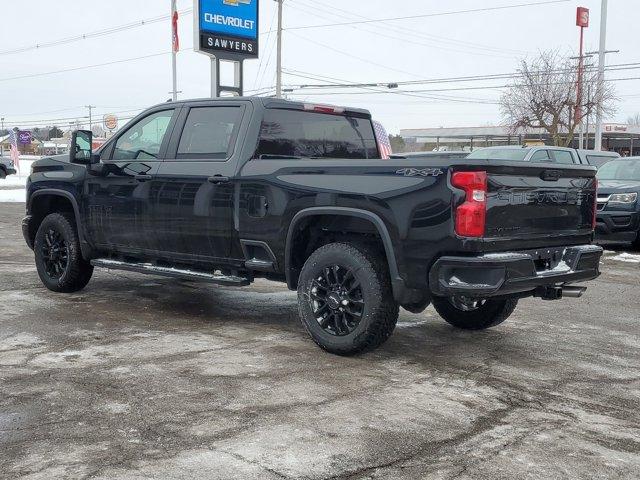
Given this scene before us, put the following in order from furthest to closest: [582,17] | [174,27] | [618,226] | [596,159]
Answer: [582,17]
[174,27]
[596,159]
[618,226]

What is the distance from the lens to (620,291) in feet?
29.0

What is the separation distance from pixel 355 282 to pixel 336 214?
500mm

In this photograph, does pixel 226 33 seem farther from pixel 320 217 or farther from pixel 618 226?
pixel 320 217

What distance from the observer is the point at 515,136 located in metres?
53.2

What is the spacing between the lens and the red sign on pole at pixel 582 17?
44.0 metres

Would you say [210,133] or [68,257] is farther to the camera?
[68,257]

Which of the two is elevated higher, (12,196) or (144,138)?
(144,138)

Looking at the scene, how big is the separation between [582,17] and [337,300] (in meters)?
43.9

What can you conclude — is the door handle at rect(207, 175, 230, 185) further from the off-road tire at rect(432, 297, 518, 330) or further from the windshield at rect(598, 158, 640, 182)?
the windshield at rect(598, 158, 640, 182)

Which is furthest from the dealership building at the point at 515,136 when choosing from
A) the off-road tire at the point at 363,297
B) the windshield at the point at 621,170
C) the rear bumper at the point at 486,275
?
the rear bumper at the point at 486,275

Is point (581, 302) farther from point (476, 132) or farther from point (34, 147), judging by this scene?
point (34, 147)

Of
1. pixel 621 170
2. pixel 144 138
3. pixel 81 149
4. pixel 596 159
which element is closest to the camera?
pixel 144 138

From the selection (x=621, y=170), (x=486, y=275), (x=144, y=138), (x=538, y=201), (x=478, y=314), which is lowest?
(x=478, y=314)

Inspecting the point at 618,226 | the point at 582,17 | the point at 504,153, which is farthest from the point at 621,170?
the point at 582,17
